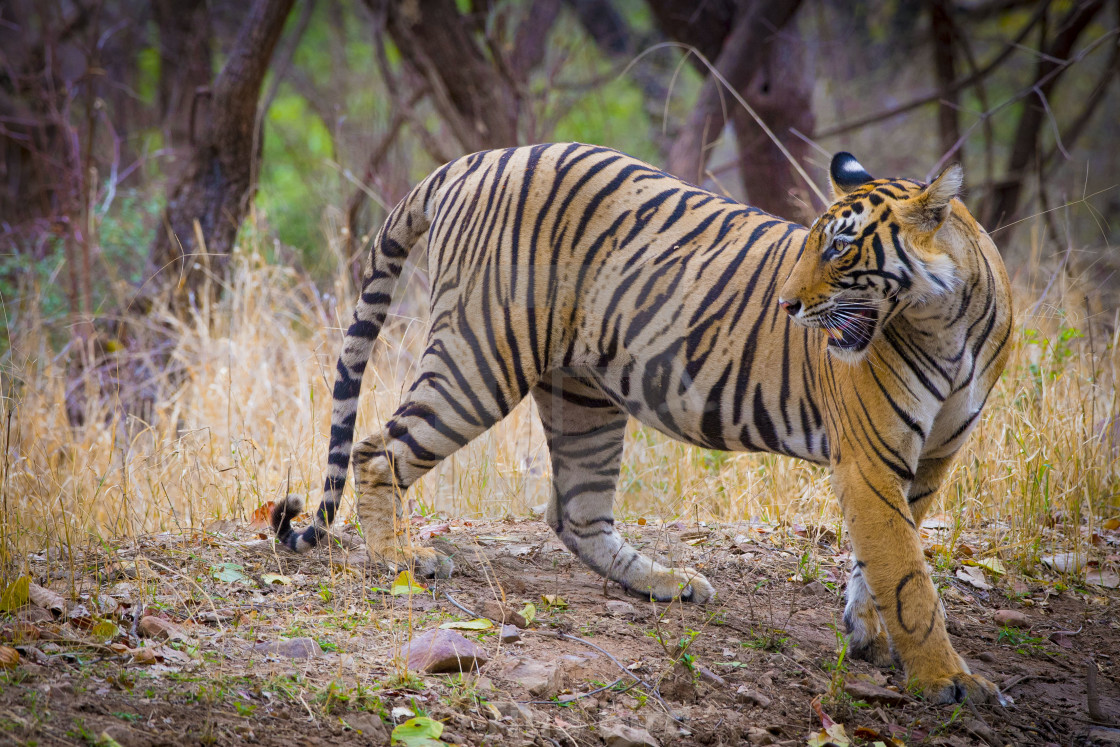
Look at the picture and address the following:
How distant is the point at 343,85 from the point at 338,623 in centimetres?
1231

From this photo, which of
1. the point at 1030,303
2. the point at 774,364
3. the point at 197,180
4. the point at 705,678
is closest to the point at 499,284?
the point at 774,364

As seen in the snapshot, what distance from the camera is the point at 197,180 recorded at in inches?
275

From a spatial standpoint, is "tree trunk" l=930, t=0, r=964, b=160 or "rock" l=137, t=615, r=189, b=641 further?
"tree trunk" l=930, t=0, r=964, b=160

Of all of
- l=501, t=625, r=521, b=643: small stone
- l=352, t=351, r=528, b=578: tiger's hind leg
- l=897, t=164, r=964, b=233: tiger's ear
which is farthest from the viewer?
l=352, t=351, r=528, b=578: tiger's hind leg

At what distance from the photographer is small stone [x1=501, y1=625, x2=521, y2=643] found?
2924 millimetres

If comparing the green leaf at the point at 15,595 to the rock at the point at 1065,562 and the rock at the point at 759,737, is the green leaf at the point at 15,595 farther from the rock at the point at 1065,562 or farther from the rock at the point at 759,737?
the rock at the point at 1065,562

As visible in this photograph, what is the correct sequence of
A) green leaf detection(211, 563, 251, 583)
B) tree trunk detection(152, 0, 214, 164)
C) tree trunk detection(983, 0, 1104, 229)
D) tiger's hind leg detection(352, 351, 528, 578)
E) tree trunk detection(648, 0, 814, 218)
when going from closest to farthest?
green leaf detection(211, 563, 251, 583)
tiger's hind leg detection(352, 351, 528, 578)
tree trunk detection(648, 0, 814, 218)
tree trunk detection(983, 0, 1104, 229)
tree trunk detection(152, 0, 214, 164)

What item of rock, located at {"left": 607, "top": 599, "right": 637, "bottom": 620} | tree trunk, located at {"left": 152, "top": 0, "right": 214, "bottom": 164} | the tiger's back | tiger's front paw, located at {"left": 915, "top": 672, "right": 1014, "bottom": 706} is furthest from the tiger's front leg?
tree trunk, located at {"left": 152, "top": 0, "right": 214, "bottom": 164}

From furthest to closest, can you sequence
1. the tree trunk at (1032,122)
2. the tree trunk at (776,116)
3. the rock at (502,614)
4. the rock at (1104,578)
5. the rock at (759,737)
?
the tree trunk at (1032,122), the tree trunk at (776,116), the rock at (1104,578), the rock at (502,614), the rock at (759,737)

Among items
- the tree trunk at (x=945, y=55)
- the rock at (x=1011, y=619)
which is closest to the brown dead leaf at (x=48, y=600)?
the rock at (x=1011, y=619)

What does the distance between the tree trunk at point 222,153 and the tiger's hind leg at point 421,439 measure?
383cm

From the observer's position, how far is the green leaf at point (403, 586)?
10.4ft

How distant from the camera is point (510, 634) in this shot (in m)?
2.93

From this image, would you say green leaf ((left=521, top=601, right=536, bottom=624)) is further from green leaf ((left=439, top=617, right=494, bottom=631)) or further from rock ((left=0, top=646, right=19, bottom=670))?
rock ((left=0, top=646, right=19, bottom=670))
